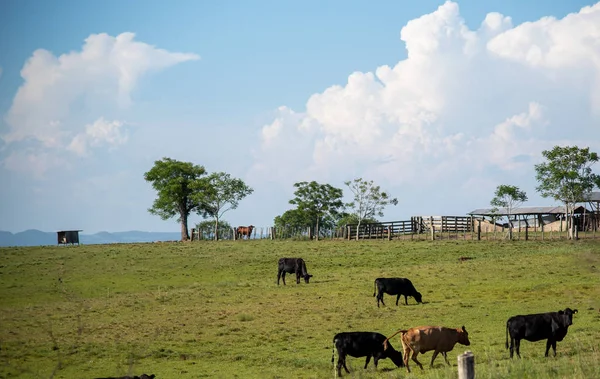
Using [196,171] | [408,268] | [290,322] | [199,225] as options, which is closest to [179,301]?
[290,322]

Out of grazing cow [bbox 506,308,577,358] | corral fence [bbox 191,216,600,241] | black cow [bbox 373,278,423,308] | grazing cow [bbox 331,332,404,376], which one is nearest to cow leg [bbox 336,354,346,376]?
grazing cow [bbox 331,332,404,376]

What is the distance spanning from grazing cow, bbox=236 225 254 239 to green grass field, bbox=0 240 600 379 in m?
23.1

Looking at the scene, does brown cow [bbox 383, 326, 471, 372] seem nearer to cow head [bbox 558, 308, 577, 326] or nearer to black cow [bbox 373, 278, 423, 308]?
cow head [bbox 558, 308, 577, 326]

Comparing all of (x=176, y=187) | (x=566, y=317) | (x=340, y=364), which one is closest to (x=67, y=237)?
(x=176, y=187)

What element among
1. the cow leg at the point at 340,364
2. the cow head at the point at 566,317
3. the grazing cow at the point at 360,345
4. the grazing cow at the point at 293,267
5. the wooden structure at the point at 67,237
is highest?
the wooden structure at the point at 67,237

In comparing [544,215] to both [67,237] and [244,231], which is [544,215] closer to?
[244,231]

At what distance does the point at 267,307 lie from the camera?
3116cm

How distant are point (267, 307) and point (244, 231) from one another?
165ft

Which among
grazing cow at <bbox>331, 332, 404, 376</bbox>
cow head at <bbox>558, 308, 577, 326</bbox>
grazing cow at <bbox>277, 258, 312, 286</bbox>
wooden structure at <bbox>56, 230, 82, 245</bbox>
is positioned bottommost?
grazing cow at <bbox>331, 332, 404, 376</bbox>

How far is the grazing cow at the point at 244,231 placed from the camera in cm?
8100

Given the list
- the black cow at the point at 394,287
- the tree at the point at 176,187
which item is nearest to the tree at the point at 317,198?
the tree at the point at 176,187

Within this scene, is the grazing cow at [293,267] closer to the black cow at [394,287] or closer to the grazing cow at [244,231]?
the black cow at [394,287]

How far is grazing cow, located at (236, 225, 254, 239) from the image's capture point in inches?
3189

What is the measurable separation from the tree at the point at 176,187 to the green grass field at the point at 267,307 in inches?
1141
